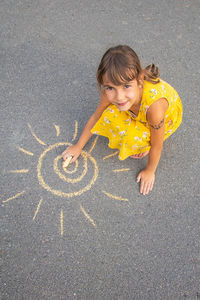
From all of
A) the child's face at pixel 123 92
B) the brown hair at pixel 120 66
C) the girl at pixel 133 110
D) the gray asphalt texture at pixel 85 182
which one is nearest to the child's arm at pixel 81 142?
the girl at pixel 133 110

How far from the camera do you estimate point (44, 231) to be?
5.92ft

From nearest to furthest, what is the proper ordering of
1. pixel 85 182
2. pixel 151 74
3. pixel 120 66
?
pixel 120 66
pixel 151 74
pixel 85 182

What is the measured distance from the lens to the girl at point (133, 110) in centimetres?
139

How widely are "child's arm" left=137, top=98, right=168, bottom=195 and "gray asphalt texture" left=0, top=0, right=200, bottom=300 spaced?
0.08 m

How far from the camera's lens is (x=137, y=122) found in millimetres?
1777

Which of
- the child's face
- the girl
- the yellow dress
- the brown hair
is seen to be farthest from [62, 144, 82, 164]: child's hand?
the brown hair

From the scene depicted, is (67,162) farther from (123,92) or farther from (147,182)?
(123,92)

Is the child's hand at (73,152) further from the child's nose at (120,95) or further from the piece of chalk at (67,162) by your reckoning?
the child's nose at (120,95)

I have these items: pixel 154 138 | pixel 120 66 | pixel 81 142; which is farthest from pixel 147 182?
pixel 120 66

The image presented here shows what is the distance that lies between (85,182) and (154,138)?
645 millimetres

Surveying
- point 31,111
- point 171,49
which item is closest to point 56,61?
point 31,111

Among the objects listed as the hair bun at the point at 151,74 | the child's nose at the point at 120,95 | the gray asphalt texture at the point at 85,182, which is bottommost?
the gray asphalt texture at the point at 85,182

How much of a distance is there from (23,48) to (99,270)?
2.27m

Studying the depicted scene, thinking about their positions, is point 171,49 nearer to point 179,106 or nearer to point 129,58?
point 179,106
